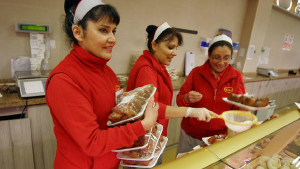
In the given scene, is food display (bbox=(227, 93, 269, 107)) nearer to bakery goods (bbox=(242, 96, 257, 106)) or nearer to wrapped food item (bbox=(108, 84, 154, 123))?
bakery goods (bbox=(242, 96, 257, 106))

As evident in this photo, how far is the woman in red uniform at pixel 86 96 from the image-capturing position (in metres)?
0.71

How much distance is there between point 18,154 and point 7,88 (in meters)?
0.66

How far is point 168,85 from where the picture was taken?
4.62 ft

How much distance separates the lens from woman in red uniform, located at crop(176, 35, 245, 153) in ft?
5.11

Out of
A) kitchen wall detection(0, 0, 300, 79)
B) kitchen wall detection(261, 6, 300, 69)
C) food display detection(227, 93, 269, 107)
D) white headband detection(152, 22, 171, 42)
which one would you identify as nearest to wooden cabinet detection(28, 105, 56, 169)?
kitchen wall detection(0, 0, 300, 79)

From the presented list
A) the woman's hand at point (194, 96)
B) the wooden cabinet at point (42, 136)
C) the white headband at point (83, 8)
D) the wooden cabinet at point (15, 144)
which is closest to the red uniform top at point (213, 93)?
the woman's hand at point (194, 96)

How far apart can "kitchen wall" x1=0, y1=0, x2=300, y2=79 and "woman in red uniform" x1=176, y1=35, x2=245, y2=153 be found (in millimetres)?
1260

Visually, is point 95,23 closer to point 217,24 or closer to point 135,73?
point 135,73

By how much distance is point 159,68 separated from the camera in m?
1.33

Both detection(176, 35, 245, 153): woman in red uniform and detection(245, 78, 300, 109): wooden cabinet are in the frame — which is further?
detection(245, 78, 300, 109): wooden cabinet

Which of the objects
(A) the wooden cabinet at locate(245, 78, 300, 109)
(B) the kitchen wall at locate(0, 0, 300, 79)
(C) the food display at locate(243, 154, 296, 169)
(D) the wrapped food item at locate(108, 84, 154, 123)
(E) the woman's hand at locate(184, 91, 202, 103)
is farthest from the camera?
(A) the wooden cabinet at locate(245, 78, 300, 109)

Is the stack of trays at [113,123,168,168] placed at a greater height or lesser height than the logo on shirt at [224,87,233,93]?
lesser

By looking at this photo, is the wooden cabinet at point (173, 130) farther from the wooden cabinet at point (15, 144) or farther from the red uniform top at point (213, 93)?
the wooden cabinet at point (15, 144)

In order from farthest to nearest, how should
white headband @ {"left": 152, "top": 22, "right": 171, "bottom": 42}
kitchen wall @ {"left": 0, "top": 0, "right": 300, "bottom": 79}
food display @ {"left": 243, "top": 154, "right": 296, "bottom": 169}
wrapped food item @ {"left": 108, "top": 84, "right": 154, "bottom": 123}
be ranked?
kitchen wall @ {"left": 0, "top": 0, "right": 300, "bottom": 79} < white headband @ {"left": 152, "top": 22, "right": 171, "bottom": 42} < food display @ {"left": 243, "top": 154, "right": 296, "bottom": 169} < wrapped food item @ {"left": 108, "top": 84, "right": 154, "bottom": 123}
